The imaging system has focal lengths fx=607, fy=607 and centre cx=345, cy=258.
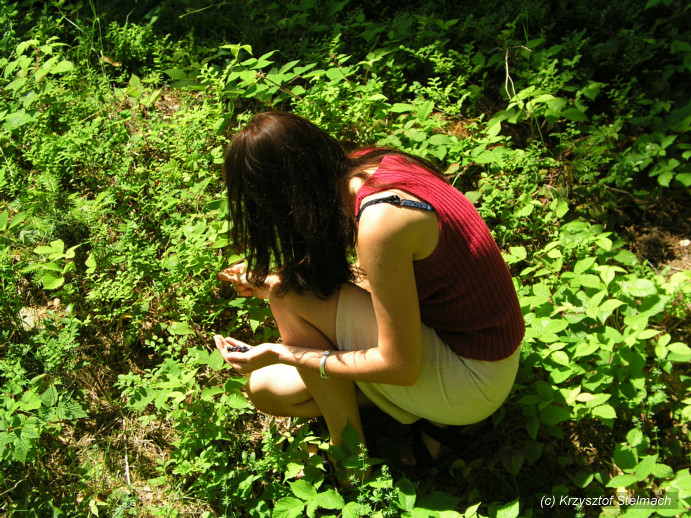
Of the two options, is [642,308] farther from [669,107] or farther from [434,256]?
[669,107]

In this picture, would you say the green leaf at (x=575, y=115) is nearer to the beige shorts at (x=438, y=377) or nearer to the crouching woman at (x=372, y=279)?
the crouching woman at (x=372, y=279)

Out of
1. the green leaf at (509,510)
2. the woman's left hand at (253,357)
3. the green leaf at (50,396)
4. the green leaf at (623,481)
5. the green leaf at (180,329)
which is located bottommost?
the green leaf at (623,481)

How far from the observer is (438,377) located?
6.33ft

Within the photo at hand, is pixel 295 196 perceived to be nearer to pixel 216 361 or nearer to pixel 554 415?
pixel 216 361

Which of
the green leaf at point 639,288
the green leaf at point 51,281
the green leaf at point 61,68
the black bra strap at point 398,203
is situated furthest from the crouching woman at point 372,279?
the green leaf at point 61,68

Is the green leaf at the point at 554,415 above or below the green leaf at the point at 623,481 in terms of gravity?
above

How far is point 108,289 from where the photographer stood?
271cm

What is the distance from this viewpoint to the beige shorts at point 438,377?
1922 mm

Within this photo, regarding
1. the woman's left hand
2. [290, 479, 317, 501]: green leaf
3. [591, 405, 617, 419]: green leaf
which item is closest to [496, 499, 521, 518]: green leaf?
[591, 405, 617, 419]: green leaf

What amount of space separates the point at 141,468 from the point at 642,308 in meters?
2.05

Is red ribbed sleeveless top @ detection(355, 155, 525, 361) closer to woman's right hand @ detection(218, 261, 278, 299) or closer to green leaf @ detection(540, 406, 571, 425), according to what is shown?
green leaf @ detection(540, 406, 571, 425)

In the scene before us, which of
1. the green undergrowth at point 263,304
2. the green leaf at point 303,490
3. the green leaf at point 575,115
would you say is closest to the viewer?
the green leaf at point 303,490

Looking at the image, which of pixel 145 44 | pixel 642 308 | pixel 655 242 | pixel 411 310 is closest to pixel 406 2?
pixel 145 44

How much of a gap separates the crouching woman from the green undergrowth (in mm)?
260
